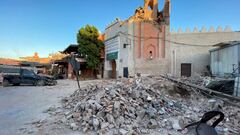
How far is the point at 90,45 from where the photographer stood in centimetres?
2672

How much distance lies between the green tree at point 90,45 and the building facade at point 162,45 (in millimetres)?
4930

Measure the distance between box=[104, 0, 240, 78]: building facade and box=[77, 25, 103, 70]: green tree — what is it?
16.2ft

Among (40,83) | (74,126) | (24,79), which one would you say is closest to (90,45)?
(40,83)

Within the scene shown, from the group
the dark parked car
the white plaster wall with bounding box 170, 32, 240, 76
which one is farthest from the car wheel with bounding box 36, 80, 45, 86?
the white plaster wall with bounding box 170, 32, 240, 76

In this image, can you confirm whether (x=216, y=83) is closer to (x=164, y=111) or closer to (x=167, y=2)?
(x=164, y=111)

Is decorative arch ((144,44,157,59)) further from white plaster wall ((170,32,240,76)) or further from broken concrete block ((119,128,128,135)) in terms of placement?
broken concrete block ((119,128,128,135))

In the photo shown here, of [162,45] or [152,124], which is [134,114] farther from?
[162,45]

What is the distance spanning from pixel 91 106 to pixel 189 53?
62.3 feet

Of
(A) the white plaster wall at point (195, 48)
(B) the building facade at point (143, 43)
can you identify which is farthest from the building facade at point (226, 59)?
(B) the building facade at point (143, 43)

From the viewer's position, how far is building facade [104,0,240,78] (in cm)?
2219

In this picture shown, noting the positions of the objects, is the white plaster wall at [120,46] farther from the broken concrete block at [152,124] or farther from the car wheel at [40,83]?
the broken concrete block at [152,124]

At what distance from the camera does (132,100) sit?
694 centimetres

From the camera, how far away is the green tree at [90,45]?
87.9ft

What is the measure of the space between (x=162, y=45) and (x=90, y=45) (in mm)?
9808
